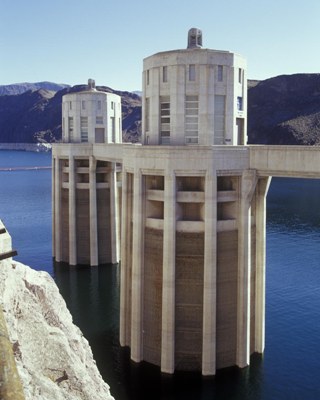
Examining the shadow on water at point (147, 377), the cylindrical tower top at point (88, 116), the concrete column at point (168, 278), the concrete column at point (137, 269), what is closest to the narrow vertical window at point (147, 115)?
the concrete column at point (137, 269)

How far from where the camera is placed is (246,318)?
30.0 m

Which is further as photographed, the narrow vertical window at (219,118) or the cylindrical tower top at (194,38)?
the cylindrical tower top at (194,38)

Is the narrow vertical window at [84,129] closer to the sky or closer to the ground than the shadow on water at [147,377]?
closer to the sky

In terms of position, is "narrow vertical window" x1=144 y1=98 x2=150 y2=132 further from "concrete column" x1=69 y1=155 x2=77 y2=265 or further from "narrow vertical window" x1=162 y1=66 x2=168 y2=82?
"concrete column" x1=69 y1=155 x2=77 y2=265

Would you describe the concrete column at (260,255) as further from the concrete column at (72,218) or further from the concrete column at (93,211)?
the concrete column at (72,218)

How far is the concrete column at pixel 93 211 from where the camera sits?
5334cm

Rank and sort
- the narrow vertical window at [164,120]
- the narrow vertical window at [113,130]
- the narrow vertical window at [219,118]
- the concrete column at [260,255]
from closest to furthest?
1. the narrow vertical window at [219,118]
2. the narrow vertical window at [164,120]
3. the concrete column at [260,255]
4. the narrow vertical window at [113,130]

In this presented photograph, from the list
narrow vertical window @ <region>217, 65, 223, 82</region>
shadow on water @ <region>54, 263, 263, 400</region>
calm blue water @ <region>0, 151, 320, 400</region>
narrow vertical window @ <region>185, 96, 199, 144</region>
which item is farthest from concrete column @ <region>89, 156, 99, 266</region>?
narrow vertical window @ <region>217, 65, 223, 82</region>

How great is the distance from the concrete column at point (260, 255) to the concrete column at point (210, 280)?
14.5 feet

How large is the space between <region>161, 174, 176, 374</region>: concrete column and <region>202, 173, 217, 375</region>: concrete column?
6.04ft

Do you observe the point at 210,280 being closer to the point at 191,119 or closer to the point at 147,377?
the point at 147,377

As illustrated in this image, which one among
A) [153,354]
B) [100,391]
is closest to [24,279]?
[100,391]

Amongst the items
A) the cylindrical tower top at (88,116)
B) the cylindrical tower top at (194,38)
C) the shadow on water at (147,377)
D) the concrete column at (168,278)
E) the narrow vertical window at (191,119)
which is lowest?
the shadow on water at (147,377)

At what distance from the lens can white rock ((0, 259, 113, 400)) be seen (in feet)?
33.9
